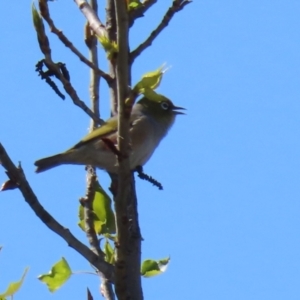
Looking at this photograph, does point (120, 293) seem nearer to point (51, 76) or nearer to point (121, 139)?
point (121, 139)

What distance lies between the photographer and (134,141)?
5.86 m

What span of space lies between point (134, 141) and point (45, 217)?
10.6ft

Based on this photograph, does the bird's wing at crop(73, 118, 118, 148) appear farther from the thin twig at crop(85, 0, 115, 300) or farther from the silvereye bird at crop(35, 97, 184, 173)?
the thin twig at crop(85, 0, 115, 300)

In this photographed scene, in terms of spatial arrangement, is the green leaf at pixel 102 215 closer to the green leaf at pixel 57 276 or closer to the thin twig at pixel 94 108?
the thin twig at pixel 94 108

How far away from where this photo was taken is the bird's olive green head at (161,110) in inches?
271

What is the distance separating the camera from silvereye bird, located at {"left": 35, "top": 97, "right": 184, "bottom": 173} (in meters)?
5.00

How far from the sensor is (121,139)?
231 cm

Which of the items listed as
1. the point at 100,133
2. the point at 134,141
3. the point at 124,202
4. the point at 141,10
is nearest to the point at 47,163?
the point at 134,141

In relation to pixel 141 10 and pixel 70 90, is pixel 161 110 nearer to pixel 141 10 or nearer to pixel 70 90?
pixel 141 10

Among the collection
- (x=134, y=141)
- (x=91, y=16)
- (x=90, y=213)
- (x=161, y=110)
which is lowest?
(x=90, y=213)

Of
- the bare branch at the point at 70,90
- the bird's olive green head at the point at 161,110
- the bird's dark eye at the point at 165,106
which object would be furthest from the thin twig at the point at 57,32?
the bird's dark eye at the point at 165,106

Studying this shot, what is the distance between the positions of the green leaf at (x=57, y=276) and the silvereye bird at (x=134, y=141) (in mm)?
896

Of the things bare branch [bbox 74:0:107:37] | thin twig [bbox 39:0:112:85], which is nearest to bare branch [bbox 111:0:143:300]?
thin twig [bbox 39:0:112:85]

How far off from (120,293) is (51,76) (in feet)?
3.22
